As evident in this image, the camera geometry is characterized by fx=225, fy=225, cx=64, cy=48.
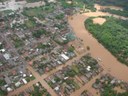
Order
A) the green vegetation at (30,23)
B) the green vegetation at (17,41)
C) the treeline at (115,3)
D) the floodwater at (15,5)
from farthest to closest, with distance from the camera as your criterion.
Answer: the treeline at (115,3)
the floodwater at (15,5)
the green vegetation at (30,23)
the green vegetation at (17,41)

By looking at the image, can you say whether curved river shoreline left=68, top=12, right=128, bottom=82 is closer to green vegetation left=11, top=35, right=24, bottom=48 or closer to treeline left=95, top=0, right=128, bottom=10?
green vegetation left=11, top=35, right=24, bottom=48

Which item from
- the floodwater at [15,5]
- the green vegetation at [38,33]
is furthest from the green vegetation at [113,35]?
the floodwater at [15,5]

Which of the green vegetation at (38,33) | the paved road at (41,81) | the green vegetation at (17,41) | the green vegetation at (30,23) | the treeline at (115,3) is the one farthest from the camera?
the treeline at (115,3)

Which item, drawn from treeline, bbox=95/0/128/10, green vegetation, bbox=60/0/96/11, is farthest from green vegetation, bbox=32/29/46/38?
treeline, bbox=95/0/128/10

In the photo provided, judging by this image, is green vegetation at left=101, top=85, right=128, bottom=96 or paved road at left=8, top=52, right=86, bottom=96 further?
green vegetation at left=101, top=85, right=128, bottom=96

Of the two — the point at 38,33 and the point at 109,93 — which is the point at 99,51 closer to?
the point at 109,93

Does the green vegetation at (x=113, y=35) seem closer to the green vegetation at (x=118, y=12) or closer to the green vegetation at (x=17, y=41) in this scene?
the green vegetation at (x=118, y=12)

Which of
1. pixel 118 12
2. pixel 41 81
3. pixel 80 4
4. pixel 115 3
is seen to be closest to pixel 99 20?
pixel 118 12
